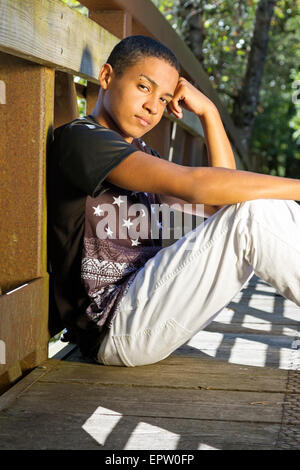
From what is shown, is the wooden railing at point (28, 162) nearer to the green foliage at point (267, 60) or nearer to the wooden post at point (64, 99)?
the wooden post at point (64, 99)

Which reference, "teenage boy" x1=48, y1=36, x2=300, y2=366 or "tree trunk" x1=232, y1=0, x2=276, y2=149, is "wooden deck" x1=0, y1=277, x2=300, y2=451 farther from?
"tree trunk" x1=232, y1=0, x2=276, y2=149

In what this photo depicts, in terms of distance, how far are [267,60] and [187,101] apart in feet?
41.4

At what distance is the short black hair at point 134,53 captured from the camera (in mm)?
2547

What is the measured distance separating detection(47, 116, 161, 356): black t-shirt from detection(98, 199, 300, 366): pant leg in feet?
0.25

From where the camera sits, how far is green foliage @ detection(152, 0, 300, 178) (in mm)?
10457

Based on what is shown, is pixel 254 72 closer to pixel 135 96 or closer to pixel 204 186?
pixel 135 96

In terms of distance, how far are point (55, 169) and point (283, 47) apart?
45.1 feet

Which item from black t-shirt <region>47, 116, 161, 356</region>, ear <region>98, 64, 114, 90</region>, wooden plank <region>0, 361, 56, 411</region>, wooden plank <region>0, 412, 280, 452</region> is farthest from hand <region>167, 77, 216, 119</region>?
wooden plank <region>0, 412, 280, 452</region>

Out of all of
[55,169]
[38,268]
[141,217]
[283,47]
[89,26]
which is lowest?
[38,268]

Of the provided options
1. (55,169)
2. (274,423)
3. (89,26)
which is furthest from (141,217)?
(274,423)

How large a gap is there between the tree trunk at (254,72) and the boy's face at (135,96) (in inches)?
261
